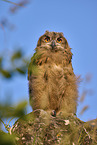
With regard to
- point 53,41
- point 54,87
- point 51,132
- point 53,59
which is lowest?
point 51,132

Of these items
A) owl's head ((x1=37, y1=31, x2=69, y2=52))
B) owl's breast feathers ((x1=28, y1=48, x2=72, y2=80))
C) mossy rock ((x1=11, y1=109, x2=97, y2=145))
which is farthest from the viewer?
owl's head ((x1=37, y1=31, x2=69, y2=52))

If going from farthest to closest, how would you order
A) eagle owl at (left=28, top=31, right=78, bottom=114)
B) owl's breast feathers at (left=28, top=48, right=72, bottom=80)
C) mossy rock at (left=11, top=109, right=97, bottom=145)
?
owl's breast feathers at (left=28, top=48, right=72, bottom=80) < eagle owl at (left=28, top=31, right=78, bottom=114) < mossy rock at (left=11, top=109, right=97, bottom=145)

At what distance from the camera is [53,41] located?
4.98 meters

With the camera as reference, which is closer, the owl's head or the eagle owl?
the eagle owl

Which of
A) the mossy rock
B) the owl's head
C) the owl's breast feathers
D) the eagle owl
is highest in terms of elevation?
the owl's head

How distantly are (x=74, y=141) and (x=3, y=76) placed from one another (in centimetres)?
190

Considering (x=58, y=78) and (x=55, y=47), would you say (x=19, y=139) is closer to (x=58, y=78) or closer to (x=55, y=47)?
(x=58, y=78)

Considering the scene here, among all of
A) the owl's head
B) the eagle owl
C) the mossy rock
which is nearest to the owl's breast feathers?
the eagle owl

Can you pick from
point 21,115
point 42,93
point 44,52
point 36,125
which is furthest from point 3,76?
point 44,52

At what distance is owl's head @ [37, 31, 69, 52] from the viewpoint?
4.89 metres

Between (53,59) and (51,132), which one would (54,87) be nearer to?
(53,59)

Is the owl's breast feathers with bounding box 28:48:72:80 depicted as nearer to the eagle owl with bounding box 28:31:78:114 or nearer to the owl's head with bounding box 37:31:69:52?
the eagle owl with bounding box 28:31:78:114

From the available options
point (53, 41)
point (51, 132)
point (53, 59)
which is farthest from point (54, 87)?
point (51, 132)

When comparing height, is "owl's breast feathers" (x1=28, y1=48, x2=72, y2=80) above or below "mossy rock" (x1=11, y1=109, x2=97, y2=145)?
above
